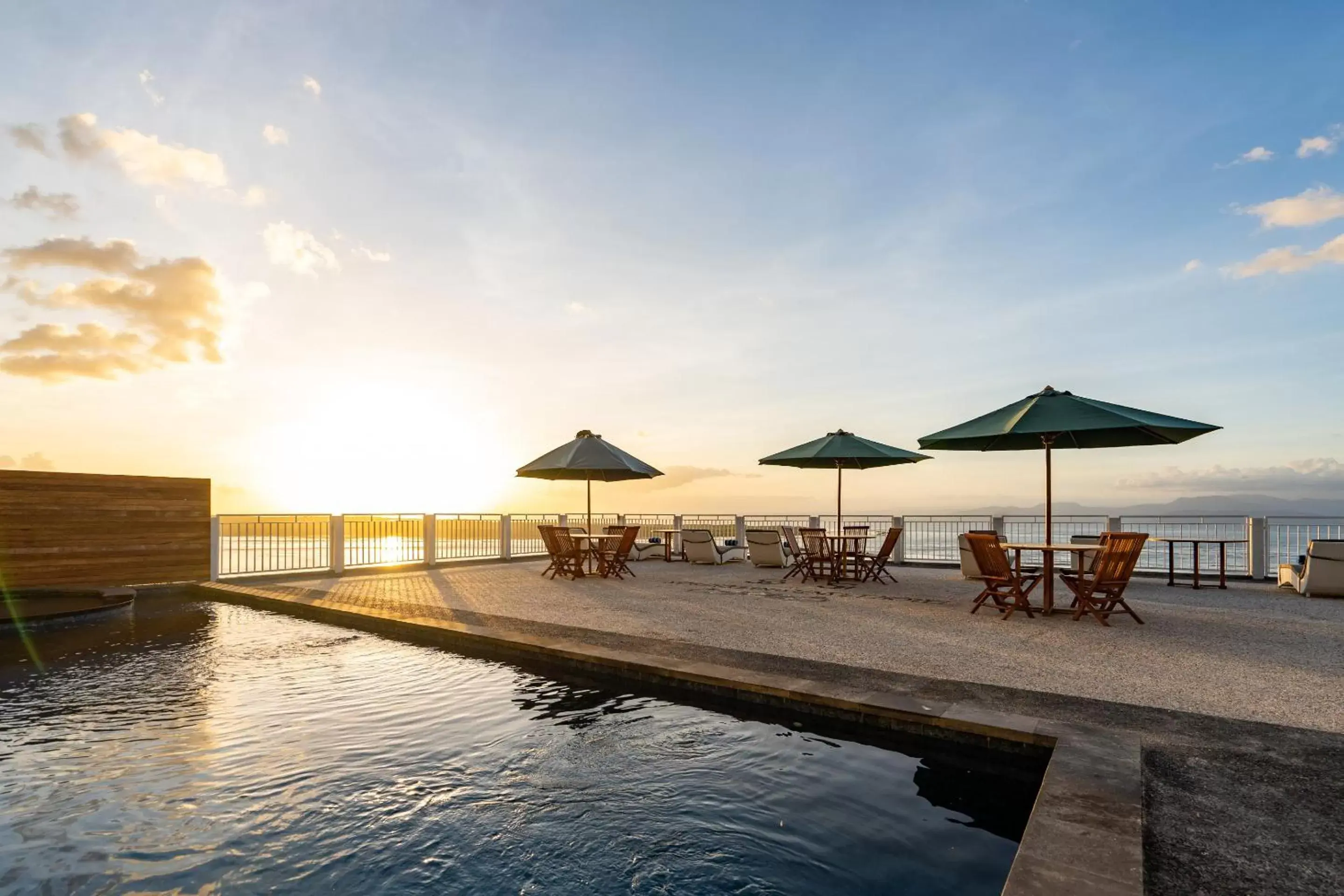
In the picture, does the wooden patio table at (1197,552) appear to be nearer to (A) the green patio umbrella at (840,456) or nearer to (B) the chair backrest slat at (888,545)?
(B) the chair backrest slat at (888,545)

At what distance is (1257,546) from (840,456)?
6.66 metres

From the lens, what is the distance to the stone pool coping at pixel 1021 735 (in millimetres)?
2020

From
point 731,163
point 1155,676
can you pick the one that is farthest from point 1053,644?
point 731,163

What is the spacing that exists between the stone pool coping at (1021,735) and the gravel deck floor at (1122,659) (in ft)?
0.35

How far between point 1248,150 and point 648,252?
8291mm

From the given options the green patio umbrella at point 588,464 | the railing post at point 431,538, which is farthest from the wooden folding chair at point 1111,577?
the railing post at point 431,538

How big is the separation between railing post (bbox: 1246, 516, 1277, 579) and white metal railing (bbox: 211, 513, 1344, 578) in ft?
0.04

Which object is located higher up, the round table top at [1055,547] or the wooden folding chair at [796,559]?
the round table top at [1055,547]

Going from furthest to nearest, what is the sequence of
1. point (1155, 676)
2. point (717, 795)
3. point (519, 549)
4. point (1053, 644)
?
point (519, 549) → point (1053, 644) → point (1155, 676) → point (717, 795)

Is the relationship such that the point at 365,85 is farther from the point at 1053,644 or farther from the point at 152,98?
the point at 1053,644

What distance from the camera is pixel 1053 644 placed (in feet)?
18.8

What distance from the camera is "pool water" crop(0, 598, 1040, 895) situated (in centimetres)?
247

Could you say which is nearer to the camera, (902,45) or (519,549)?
(902,45)

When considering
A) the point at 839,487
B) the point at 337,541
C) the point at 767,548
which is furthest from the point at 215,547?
the point at 839,487
